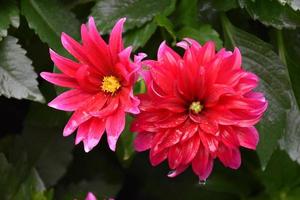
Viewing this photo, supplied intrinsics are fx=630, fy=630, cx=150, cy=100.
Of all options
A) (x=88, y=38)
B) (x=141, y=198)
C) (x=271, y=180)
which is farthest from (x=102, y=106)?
(x=141, y=198)

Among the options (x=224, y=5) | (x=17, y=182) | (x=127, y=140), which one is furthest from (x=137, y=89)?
(x=17, y=182)

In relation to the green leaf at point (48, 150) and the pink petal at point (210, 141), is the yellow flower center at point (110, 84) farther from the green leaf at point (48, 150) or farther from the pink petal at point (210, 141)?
the green leaf at point (48, 150)

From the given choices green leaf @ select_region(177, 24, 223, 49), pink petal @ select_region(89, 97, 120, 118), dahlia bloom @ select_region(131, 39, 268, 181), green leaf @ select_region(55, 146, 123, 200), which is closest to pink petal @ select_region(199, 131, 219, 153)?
dahlia bloom @ select_region(131, 39, 268, 181)

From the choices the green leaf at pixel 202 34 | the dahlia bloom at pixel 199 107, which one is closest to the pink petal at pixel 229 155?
the dahlia bloom at pixel 199 107

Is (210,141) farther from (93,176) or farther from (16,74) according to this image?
(93,176)

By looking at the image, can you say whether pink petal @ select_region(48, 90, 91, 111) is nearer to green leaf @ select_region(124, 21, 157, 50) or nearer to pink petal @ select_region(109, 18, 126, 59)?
pink petal @ select_region(109, 18, 126, 59)
